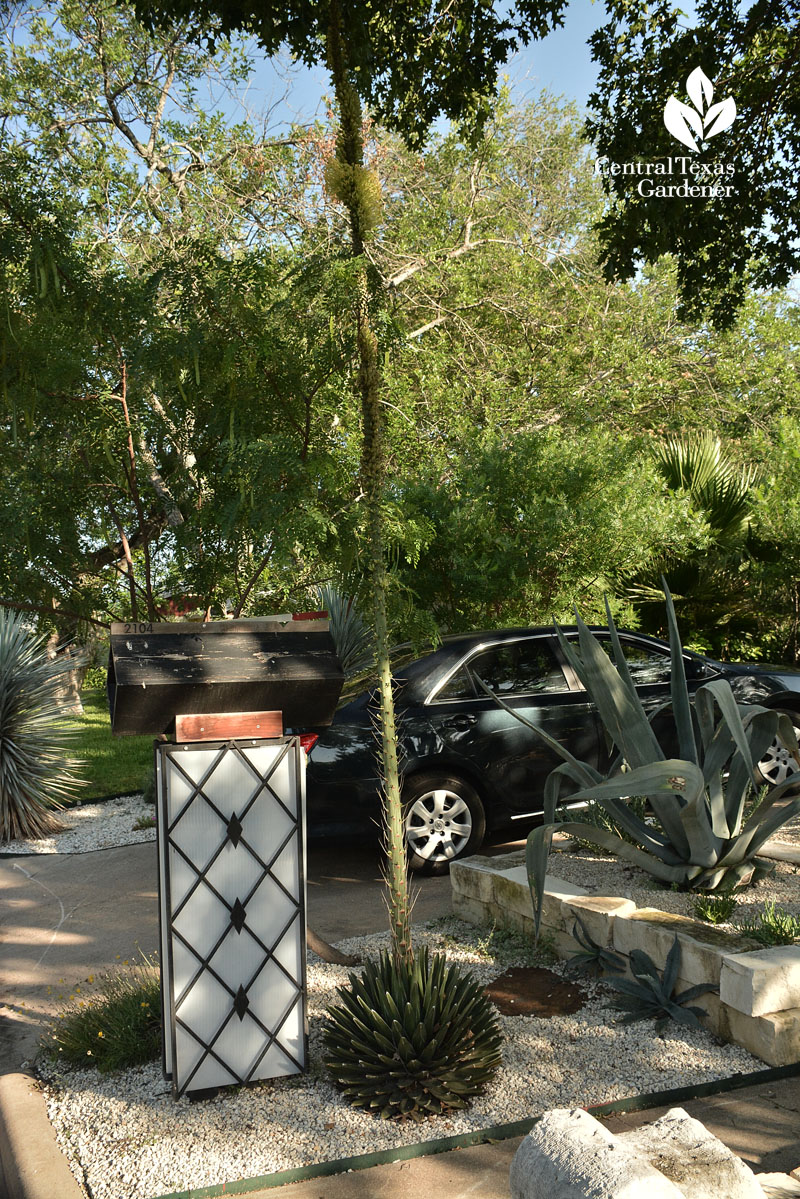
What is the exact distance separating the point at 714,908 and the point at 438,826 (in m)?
2.42

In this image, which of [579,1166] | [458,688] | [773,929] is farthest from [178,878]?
[458,688]

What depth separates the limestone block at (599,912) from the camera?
15.4ft

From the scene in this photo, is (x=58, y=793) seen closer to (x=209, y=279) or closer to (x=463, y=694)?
(x=463, y=694)

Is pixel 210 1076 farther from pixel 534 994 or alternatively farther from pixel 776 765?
pixel 776 765

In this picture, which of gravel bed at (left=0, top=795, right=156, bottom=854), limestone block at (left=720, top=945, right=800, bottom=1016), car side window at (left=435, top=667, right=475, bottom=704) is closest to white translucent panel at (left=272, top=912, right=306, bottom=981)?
limestone block at (left=720, top=945, right=800, bottom=1016)

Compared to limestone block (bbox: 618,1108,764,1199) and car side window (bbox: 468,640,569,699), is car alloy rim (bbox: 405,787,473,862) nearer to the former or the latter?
car side window (bbox: 468,640,569,699)

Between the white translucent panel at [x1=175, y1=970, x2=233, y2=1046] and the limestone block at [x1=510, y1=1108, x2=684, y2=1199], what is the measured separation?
152 cm

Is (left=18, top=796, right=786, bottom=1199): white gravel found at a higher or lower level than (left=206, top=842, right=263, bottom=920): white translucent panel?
lower

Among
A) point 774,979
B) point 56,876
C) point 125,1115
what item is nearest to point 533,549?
point 56,876

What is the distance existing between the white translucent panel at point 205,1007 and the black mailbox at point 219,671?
3.21 ft

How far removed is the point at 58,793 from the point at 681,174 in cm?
867

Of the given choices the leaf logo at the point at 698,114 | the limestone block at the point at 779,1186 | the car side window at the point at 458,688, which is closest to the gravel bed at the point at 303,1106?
the limestone block at the point at 779,1186

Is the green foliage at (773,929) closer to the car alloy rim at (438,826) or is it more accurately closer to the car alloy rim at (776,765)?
the car alloy rim at (438,826)

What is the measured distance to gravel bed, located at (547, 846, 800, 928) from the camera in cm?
489
